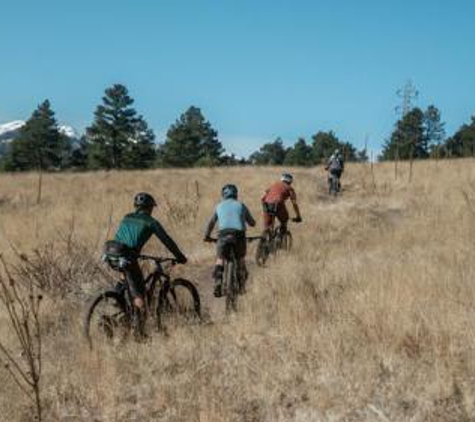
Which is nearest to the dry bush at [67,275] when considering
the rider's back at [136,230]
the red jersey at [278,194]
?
the rider's back at [136,230]

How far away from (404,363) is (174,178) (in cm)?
2493

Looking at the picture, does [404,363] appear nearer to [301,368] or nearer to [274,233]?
[301,368]

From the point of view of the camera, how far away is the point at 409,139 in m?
42.3

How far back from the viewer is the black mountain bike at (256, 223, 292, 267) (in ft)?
43.8

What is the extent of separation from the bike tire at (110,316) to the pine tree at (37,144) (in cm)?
5517

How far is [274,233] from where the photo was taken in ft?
46.1

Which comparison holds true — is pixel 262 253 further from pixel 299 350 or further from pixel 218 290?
pixel 299 350

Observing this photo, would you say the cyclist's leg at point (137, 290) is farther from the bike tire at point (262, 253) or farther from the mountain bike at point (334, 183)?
the mountain bike at point (334, 183)

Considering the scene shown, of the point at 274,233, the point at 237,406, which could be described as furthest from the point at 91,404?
the point at 274,233

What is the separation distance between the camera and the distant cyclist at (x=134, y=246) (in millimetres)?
8047

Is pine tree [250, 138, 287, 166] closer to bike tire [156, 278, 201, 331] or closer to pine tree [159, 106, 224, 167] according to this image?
pine tree [159, 106, 224, 167]

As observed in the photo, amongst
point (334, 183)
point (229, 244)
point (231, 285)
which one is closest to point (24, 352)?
point (231, 285)

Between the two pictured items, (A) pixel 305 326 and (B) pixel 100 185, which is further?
(B) pixel 100 185

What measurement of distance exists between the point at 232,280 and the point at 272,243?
4273 mm
